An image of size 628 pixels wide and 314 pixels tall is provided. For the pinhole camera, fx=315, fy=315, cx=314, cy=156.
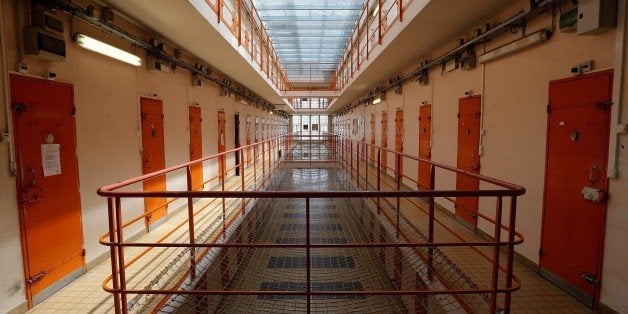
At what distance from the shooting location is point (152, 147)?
15.3 feet

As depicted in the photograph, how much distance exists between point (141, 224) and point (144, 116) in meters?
1.50

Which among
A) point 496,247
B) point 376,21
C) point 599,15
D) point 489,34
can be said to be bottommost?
point 496,247

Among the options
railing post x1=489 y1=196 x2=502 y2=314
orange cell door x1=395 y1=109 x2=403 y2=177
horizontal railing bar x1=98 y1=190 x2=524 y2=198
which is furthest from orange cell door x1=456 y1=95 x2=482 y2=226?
orange cell door x1=395 y1=109 x2=403 y2=177

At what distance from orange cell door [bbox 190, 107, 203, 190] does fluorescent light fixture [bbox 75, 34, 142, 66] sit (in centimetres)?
230

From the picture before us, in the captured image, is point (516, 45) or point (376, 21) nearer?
point (516, 45)

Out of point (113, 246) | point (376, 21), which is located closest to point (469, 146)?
point (113, 246)

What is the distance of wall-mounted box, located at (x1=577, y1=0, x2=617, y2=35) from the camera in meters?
2.37

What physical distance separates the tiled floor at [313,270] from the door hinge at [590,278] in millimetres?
236

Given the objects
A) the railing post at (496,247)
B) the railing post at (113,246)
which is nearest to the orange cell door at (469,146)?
the railing post at (496,247)

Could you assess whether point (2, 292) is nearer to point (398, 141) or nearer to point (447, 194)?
point (447, 194)

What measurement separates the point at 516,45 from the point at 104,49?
443 cm

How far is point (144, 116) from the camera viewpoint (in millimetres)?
4422

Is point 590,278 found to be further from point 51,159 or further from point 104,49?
point 104,49

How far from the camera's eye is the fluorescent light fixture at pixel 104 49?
313 centimetres
